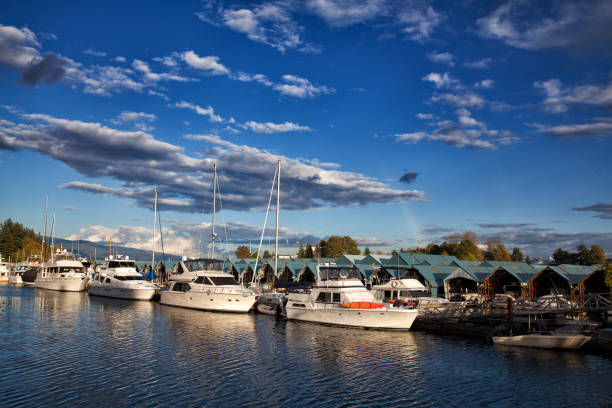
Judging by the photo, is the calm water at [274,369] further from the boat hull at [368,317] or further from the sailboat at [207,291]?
the sailboat at [207,291]

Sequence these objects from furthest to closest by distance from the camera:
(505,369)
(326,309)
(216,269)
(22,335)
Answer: (216,269)
(326,309)
(22,335)
(505,369)

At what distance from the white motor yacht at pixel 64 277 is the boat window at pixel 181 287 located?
2818cm

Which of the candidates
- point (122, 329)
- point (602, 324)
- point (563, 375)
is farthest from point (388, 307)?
point (122, 329)

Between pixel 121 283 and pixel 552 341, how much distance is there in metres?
51.0

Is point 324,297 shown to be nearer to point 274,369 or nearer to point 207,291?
point 207,291

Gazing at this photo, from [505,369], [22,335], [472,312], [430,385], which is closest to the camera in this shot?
[430,385]

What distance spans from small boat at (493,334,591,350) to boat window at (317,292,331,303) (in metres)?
15.3

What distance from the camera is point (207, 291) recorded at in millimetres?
45469

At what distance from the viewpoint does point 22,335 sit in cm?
2944

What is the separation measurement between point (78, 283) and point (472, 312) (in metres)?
60.6

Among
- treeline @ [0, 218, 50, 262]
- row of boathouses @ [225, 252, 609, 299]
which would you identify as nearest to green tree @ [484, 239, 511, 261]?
row of boathouses @ [225, 252, 609, 299]

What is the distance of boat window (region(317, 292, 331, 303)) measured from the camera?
38.3 meters

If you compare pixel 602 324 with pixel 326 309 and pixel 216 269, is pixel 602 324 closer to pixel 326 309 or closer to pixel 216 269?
pixel 326 309

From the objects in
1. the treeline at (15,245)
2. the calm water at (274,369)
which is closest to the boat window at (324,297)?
the calm water at (274,369)
